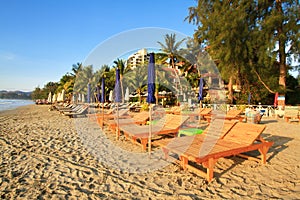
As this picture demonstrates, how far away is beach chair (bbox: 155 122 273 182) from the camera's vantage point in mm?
A: 3099

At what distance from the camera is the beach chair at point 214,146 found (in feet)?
10.2

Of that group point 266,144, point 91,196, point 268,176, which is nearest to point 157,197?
point 91,196

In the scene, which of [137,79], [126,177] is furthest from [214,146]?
[137,79]

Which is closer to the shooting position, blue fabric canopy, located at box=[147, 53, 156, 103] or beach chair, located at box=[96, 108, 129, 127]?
blue fabric canopy, located at box=[147, 53, 156, 103]

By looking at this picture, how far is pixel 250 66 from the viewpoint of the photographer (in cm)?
1672

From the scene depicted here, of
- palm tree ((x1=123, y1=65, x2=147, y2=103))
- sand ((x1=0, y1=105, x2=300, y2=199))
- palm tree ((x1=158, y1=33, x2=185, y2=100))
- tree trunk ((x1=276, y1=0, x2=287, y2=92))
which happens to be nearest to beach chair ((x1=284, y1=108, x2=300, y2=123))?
tree trunk ((x1=276, y1=0, x2=287, y2=92))

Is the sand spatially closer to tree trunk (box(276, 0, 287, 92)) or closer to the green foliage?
the green foliage

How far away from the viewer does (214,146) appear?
3.59m

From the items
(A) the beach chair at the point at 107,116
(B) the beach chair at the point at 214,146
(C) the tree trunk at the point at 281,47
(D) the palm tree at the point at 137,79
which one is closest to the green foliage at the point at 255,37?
(C) the tree trunk at the point at 281,47

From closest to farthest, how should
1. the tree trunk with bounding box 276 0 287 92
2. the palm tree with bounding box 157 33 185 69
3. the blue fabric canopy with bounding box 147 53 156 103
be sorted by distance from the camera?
the blue fabric canopy with bounding box 147 53 156 103
the tree trunk with bounding box 276 0 287 92
the palm tree with bounding box 157 33 185 69

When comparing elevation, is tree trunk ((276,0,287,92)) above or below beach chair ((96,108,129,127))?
above

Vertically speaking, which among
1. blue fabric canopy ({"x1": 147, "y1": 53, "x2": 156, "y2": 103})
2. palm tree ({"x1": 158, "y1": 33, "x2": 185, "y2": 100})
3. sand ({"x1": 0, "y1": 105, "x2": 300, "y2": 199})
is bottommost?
sand ({"x1": 0, "y1": 105, "x2": 300, "y2": 199})

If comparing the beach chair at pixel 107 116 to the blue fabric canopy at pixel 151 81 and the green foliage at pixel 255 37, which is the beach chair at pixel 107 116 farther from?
the green foliage at pixel 255 37

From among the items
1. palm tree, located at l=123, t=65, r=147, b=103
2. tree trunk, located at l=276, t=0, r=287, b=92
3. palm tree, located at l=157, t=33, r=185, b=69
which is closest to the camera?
tree trunk, located at l=276, t=0, r=287, b=92
